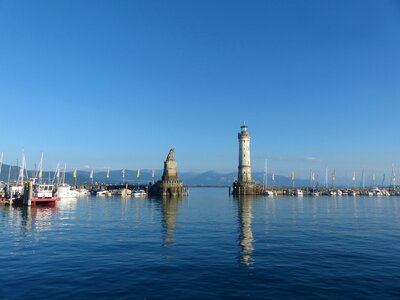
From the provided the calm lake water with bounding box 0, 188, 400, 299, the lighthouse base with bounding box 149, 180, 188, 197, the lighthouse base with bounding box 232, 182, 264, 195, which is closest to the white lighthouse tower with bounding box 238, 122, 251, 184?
the lighthouse base with bounding box 232, 182, 264, 195

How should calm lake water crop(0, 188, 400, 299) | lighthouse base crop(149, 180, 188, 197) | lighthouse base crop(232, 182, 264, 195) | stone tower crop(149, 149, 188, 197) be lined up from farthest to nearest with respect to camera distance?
lighthouse base crop(232, 182, 264, 195) < stone tower crop(149, 149, 188, 197) < lighthouse base crop(149, 180, 188, 197) < calm lake water crop(0, 188, 400, 299)

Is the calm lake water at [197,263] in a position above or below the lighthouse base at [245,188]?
below

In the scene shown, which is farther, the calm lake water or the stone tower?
the stone tower

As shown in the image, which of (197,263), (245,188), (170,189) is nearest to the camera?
(197,263)

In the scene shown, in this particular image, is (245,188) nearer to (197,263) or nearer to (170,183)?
(170,183)

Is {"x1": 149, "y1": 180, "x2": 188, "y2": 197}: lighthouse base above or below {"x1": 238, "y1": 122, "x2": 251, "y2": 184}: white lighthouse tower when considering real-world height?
below

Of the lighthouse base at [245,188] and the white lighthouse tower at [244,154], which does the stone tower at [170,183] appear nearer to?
the lighthouse base at [245,188]

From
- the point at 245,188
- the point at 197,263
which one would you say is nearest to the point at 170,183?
the point at 245,188

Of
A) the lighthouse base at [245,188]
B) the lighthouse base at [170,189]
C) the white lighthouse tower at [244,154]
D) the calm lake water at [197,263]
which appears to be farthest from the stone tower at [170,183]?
the calm lake water at [197,263]

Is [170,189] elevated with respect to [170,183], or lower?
lower

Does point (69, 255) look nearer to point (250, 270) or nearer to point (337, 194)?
point (250, 270)

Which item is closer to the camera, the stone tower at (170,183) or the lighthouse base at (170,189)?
the lighthouse base at (170,189)

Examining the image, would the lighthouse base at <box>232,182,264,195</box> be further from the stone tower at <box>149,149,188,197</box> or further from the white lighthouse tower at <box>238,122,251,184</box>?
the stone tower at <box>149,149,188,197</box>

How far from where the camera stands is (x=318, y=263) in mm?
23672
